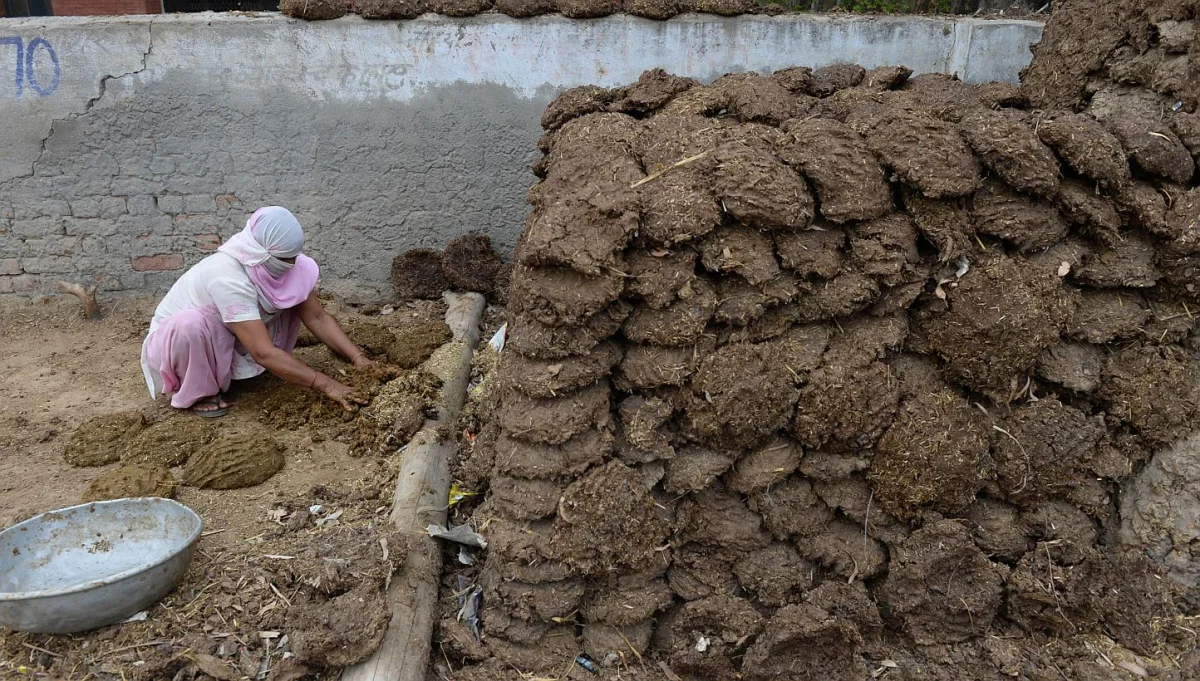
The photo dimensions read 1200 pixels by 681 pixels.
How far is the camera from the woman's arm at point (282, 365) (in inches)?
161

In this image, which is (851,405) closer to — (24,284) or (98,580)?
(98,580)

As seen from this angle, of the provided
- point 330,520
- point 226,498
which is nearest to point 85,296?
point 226,498

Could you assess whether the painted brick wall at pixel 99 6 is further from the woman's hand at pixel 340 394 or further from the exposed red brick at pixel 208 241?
the woman's hand at pixel 340 394

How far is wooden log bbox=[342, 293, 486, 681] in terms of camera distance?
254 cm

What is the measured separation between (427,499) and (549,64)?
3.33m

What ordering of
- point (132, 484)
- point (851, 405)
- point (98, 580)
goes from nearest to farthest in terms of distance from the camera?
point (98, 580)
point (851, 405)
point (132, 484)

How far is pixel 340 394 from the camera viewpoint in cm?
422

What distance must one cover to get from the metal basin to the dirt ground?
12 centimetres

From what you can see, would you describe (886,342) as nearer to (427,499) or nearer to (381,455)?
A: (427,499)

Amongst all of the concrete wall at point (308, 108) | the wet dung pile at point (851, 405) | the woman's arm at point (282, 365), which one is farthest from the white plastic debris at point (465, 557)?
the concrete wall at point (308, 108)

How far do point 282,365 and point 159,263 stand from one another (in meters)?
2.27

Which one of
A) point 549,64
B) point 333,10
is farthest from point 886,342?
point 333,10

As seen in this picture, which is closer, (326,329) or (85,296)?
(326,329)

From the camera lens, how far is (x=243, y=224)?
220 inches
